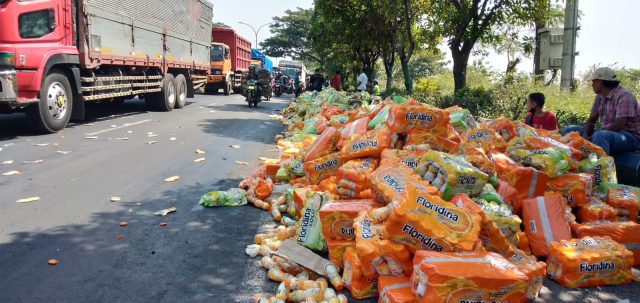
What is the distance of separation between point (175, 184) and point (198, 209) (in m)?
1.04

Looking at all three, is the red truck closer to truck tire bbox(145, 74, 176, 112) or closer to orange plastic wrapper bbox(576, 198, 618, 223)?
truck tire bbox(145, 74, 176, 112)

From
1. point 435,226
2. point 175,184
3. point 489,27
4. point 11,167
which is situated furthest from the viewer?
point 489,27

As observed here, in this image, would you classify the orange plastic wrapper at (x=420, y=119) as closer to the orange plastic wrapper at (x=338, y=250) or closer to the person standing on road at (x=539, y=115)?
the orange plastic wrapper at (x=338, y=250)

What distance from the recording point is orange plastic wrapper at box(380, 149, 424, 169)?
435 cm

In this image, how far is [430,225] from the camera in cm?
311

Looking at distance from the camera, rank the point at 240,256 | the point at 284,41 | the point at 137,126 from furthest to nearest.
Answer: the point at 284,41 < the point at 137,126 < the point at 240,256

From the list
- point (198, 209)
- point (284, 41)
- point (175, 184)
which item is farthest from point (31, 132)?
point (284, 41)

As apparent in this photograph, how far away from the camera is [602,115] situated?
20.1ft

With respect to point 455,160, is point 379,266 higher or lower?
lower

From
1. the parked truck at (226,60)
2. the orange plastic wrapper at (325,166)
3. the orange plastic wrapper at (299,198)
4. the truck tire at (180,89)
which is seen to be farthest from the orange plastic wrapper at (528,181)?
the parked truck at (226,60)

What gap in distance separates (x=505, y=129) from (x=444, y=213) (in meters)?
2.96

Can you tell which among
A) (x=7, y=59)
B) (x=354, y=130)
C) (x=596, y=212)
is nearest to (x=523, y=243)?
(x=596, y=212)

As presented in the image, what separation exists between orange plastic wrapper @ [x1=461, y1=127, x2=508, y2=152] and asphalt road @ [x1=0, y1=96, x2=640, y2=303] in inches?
76.1

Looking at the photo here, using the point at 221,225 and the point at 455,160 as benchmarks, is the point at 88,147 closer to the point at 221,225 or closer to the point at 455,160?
the point at 221,225
